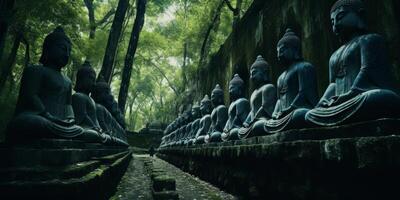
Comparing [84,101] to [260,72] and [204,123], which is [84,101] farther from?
[204,123]

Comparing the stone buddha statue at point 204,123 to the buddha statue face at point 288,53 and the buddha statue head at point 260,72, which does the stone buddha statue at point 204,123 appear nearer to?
the buddha statue head at point 260,72

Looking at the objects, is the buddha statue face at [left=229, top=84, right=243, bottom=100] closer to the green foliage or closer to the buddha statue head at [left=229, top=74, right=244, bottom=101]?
the buddha statue head at [left=229, top=74, right=244, bottom=101]

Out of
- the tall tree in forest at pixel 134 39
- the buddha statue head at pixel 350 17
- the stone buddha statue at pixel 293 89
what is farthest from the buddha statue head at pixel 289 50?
the tall tree in forest at pixel 134 39

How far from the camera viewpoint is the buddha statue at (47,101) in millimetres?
3391

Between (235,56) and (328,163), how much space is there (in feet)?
29.2

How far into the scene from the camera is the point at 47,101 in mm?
4039

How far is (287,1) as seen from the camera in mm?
6863

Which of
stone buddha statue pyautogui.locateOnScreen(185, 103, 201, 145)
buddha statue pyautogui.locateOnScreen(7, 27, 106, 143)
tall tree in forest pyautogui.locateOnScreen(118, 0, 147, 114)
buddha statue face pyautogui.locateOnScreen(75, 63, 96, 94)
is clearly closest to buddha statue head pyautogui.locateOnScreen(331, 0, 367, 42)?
buddha statue pyautogui.locateOnScreen(7, 27, 106, 143)

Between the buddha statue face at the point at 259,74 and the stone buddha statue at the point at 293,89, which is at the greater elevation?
the buddha statue face at the point at 259,74

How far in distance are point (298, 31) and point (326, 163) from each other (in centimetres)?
477

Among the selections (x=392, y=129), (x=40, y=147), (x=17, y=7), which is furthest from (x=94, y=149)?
(x=17, y=7)

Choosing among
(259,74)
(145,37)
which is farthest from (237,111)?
(145,37)

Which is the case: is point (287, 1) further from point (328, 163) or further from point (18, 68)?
point (18, 68)

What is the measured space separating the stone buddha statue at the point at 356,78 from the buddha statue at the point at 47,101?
2785mm
